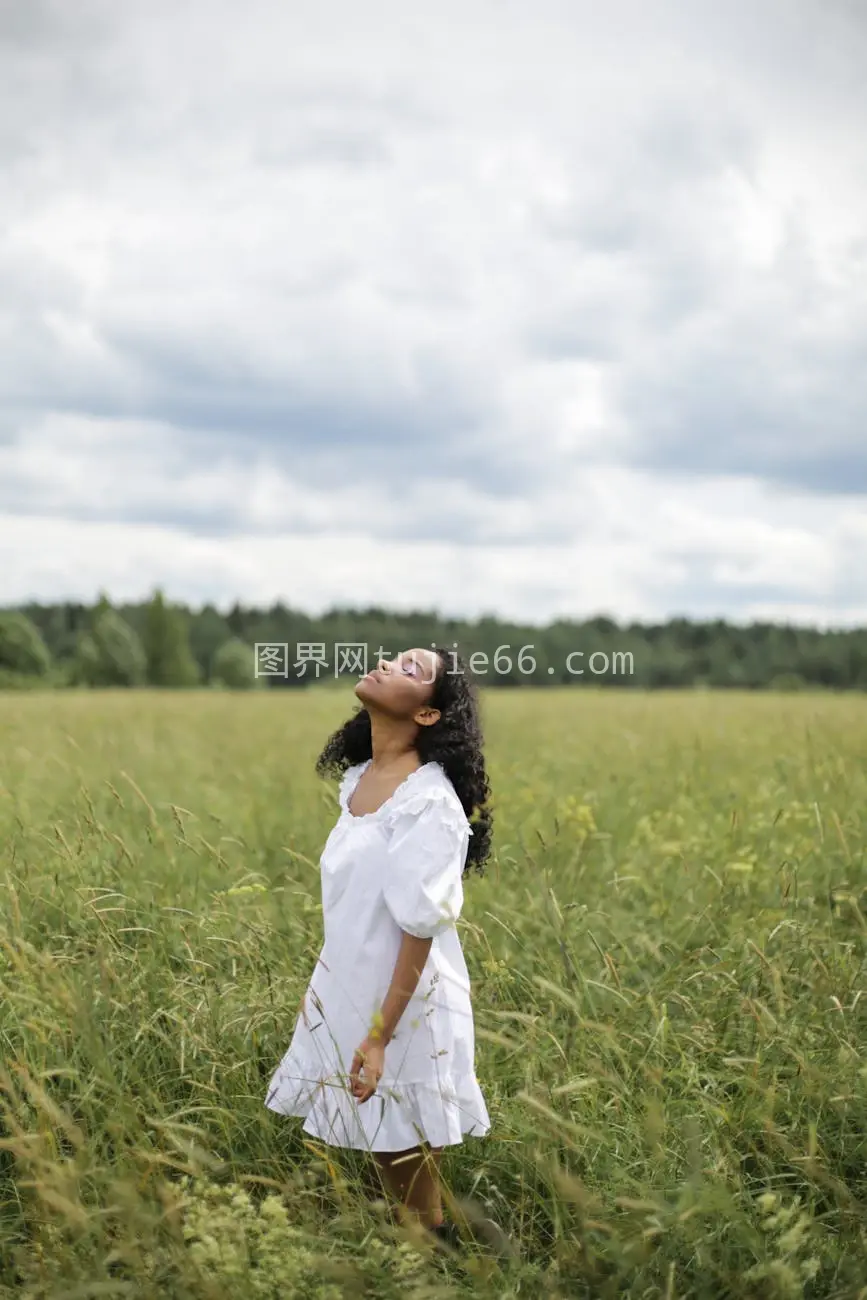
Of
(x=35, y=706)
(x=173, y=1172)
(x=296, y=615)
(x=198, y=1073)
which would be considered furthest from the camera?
(x=296, y=615)

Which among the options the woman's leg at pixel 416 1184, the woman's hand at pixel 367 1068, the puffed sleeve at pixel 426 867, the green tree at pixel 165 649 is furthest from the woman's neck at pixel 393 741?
the green tree at pixel 165 649

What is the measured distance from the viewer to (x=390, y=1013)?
260 centimetres

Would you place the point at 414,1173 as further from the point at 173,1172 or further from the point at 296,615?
the point at 296,615

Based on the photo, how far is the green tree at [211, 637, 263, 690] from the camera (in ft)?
210

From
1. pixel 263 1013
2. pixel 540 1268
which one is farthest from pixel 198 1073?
pixel 540 1268

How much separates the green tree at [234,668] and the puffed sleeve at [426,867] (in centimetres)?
6113

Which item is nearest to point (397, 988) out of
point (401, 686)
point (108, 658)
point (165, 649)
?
point (401, 686)

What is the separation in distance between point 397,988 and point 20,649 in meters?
60.3

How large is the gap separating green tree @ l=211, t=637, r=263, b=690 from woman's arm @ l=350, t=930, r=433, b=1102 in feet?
201

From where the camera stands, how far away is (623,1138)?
2.99 m

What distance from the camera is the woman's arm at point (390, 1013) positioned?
255 centimetres

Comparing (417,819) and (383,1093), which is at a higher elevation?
(417,819)

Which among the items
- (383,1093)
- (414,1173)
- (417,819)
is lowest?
(414,1173)

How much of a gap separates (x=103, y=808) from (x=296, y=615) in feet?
226
